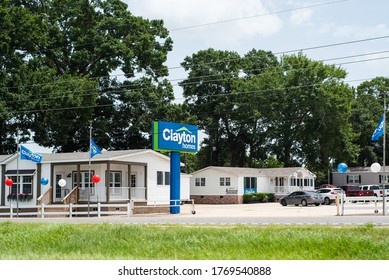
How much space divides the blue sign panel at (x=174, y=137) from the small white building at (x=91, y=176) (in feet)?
15.0

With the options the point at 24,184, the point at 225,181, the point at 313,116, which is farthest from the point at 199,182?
the point at 24,184

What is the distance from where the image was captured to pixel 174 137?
143ft

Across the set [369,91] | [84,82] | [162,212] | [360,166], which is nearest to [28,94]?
[84,82]

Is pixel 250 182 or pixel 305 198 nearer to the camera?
pixel 305 198

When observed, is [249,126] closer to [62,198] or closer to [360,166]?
[360,166]

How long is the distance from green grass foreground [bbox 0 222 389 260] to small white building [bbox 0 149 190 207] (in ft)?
82.7

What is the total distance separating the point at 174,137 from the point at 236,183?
29.0 meters

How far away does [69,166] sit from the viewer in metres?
48.5

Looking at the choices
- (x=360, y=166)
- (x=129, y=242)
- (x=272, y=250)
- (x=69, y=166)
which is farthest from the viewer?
(x=360, y=166)

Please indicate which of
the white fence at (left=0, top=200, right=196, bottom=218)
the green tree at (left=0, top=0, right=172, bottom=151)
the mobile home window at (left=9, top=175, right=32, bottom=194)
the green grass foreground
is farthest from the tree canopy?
the green grass foreground

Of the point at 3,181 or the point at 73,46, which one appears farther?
the point at 73,46

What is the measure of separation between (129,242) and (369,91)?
92208 mm

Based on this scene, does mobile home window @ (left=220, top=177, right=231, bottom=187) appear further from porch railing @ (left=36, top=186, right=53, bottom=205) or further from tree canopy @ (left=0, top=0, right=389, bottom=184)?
porch railing @ (left=36, top=186, right=53, bottom=205)

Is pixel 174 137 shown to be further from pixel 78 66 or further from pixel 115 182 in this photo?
pixel 78 66
